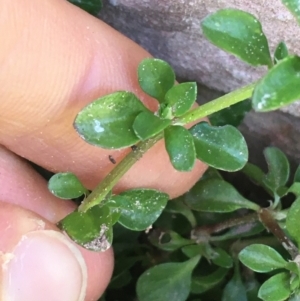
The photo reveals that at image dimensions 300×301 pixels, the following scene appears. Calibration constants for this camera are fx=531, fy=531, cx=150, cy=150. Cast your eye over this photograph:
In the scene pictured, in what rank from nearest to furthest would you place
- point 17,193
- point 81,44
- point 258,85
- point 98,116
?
point 258,85
point 98,116
point 81,44
point 17,193

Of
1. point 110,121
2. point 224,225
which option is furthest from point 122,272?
point 110,121

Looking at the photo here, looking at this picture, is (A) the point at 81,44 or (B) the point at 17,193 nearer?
(A) the point at 81,44

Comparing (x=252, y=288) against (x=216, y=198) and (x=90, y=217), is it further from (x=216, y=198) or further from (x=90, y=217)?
(x=90, y=217)

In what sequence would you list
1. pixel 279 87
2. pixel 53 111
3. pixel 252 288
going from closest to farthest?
pixel 279 87 → pixel 53 111 → pixel 252 288

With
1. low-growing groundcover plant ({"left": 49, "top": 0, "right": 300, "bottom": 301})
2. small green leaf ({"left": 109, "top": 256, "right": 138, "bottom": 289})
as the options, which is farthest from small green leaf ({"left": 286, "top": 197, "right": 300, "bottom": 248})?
small green leaf ({"left": 109, "top": 256, "right": 138, "bottom": 289})

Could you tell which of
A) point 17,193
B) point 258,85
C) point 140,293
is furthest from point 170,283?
point 258,85

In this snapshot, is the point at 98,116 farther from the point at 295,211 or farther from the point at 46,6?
the point at 295,211

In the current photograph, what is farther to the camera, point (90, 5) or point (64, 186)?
point (90, 5)
